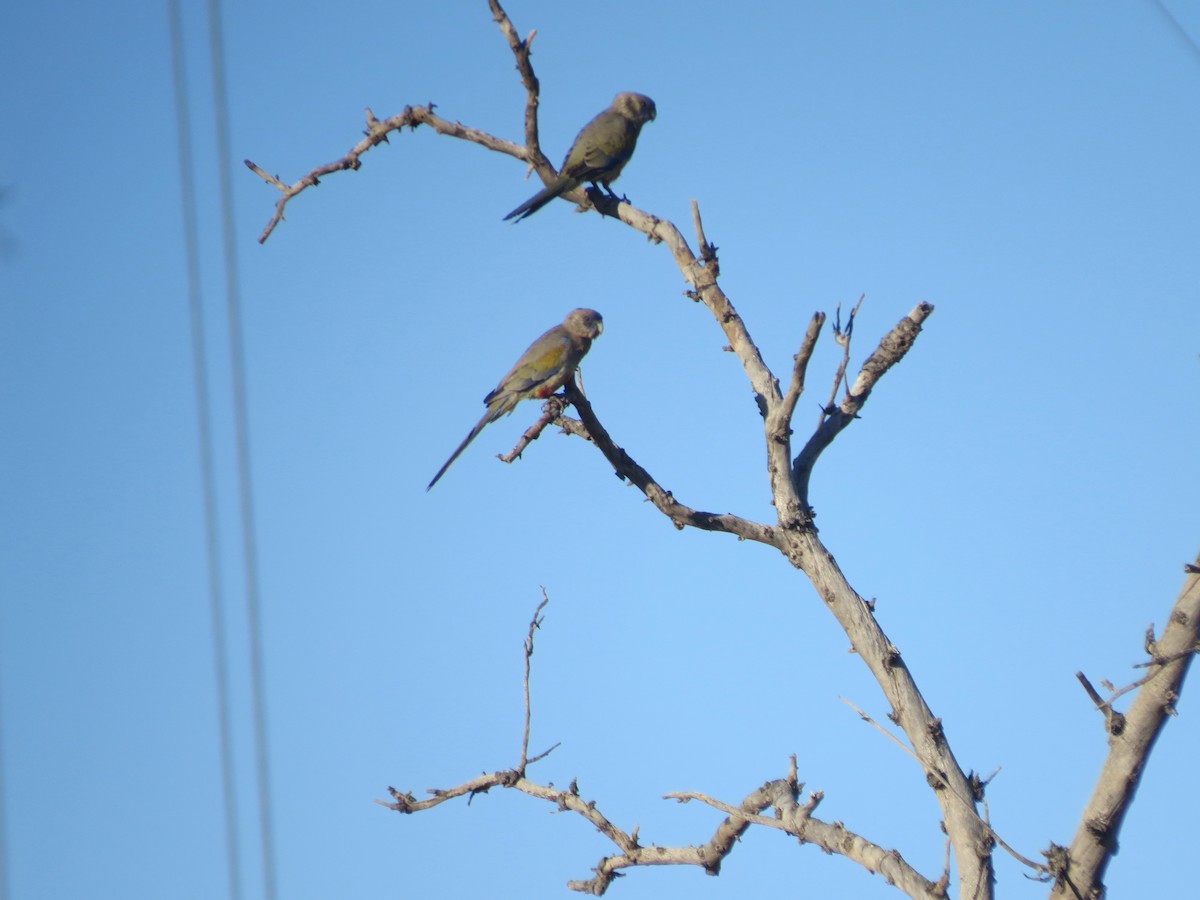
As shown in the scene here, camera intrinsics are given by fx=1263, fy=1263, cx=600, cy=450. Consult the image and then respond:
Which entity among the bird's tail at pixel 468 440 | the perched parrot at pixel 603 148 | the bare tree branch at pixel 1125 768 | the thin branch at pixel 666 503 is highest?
the perched parrot at pixel 603 148

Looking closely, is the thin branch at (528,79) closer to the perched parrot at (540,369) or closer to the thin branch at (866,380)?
the perched parrot at (540,369)

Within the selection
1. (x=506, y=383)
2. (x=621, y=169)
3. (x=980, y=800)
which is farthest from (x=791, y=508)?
(x=621, y=169)

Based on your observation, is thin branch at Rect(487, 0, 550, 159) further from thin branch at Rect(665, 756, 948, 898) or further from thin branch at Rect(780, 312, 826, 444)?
thin branch at Rect(665, 756, 948, 898)

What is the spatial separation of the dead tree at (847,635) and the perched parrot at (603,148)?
1.27 meters

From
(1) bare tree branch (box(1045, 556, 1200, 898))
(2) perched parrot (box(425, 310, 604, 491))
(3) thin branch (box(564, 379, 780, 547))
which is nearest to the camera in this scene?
(1) bare tree branch (box(1045, 556, 1200, 898))

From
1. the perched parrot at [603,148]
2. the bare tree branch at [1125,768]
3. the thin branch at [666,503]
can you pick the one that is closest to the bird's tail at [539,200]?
the perched parrot at [603,148]

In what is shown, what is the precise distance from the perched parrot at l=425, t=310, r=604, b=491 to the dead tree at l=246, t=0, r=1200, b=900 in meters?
1.12

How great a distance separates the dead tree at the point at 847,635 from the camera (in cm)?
411

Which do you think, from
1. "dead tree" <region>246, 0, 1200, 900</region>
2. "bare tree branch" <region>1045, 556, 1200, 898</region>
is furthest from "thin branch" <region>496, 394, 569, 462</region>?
"bare tree branch" <region>1045, 556, 1200, 898</region>

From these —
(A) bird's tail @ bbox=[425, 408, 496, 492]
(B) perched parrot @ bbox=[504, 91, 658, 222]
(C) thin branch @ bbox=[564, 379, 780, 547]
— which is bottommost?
(C) thin branch @ bbox=[564, 379, 780, 547]

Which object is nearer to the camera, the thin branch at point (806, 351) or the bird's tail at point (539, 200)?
the thin branch at point (806, 351)

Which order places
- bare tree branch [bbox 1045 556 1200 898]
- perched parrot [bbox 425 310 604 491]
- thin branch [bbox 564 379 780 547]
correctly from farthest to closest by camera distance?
perched parrot [bbox 425 310 604 491], thin branch [bbox 564 379 780 547], bare tree branch [bbox 1045 556 1200 898]

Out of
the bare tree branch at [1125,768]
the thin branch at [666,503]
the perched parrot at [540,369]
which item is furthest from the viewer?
the perched parrot at [540,369]

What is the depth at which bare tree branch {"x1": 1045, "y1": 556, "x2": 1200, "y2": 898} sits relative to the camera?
4098 mm
